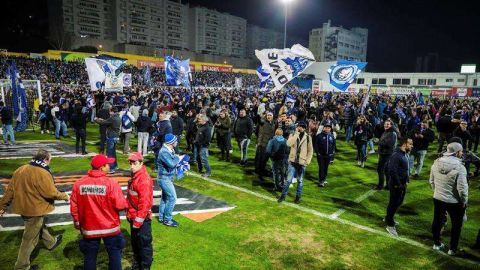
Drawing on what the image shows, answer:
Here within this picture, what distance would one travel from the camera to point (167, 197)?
6.46 m

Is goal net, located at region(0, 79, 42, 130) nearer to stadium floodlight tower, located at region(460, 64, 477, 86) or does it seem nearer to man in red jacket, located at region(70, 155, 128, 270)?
man in red jacket, located at region(70, 155, 128, 270)

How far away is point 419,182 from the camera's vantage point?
398 inches

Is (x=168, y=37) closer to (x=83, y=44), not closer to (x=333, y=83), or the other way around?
(x=83, y=44)

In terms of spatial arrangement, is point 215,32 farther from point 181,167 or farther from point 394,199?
point 394,199

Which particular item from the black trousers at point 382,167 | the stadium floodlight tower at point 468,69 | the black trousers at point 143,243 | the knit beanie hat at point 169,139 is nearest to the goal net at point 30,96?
the knit beanie hat at point 169,139

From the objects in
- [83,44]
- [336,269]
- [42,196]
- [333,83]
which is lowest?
[336,269]

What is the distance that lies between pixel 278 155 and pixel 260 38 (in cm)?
12759

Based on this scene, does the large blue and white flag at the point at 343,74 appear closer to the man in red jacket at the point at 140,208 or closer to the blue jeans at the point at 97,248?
the man in red jacket at the point at 140,208

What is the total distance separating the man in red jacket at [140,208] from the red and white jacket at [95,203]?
463 mm

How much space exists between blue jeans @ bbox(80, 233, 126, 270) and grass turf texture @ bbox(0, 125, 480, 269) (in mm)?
1110

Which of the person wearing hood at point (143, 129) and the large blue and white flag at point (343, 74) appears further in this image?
the large blue and white flag at point (343, 74)

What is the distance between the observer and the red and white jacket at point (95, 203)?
3.93m

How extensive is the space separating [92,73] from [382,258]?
15682 mm

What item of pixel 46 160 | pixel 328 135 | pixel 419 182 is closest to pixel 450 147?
pixel 328 135
